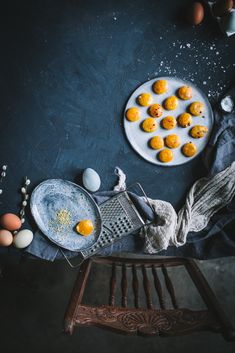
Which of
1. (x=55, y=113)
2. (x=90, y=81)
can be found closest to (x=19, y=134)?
(x=55, y=113)

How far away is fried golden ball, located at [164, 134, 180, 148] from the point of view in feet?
3.75

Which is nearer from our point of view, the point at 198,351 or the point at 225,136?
the point at 225,136

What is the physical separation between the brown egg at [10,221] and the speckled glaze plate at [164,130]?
39cm

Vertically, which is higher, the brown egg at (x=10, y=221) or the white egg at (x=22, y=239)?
the brown egg at (x=10, y=221)

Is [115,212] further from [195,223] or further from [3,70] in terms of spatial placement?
[3,70]

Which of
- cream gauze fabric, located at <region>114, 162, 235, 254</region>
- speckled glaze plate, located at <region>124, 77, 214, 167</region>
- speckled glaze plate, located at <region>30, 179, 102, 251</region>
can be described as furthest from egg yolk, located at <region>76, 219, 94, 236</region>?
speckled glaze plate, located at <region>124, 77, 214, 167</region>

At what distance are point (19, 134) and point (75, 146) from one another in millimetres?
165

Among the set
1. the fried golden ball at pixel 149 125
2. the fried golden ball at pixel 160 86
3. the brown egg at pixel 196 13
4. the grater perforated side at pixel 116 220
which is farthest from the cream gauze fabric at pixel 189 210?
the brown egg at pixel 196 13

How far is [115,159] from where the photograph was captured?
1.17 meters

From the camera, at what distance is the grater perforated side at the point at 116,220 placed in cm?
112

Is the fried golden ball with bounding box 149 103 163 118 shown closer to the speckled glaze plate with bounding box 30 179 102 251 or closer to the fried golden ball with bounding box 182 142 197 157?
the fried golden ball with bounding box 182 142 197 157

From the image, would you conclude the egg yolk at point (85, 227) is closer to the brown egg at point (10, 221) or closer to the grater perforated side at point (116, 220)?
the grater perforated side at point (116, 220)

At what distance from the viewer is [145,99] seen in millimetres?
1136

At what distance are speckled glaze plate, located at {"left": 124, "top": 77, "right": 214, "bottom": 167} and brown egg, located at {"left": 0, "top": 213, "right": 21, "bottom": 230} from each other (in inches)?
15.4
